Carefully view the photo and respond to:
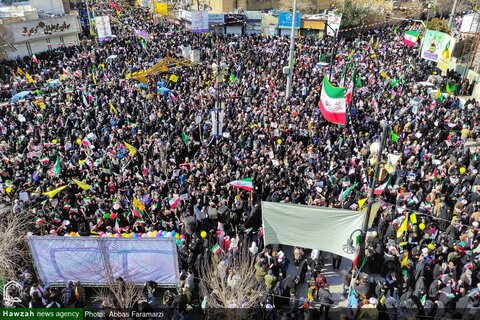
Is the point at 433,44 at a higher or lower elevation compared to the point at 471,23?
lower

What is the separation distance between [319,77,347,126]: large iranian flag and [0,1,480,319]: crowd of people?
997 millimetres

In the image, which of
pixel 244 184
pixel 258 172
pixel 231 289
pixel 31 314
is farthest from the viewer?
pixel 258 172

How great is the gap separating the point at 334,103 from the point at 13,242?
11.3 metres

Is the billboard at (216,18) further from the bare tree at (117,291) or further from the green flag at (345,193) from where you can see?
the bare tree at (117,291)

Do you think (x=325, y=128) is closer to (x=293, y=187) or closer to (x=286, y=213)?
(x=293, y=187)

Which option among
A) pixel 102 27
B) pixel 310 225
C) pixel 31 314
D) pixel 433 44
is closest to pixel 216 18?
pixel 102 27

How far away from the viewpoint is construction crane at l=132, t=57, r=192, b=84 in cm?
2112

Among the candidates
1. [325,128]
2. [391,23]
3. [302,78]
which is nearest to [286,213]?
[325,128]

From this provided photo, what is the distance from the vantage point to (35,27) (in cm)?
3347

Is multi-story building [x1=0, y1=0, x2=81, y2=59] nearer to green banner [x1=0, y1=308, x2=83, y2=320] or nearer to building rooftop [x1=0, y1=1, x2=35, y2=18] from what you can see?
building rooftop [x1=0, y1=1, x2=35, y2=18]

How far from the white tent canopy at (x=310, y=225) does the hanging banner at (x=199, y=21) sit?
25784mm

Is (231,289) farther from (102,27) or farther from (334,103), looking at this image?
(102,27)

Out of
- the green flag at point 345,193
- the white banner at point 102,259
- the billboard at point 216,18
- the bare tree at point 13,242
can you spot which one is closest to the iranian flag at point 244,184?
the green flag at point 345,193

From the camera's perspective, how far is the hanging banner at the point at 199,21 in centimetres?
3087
